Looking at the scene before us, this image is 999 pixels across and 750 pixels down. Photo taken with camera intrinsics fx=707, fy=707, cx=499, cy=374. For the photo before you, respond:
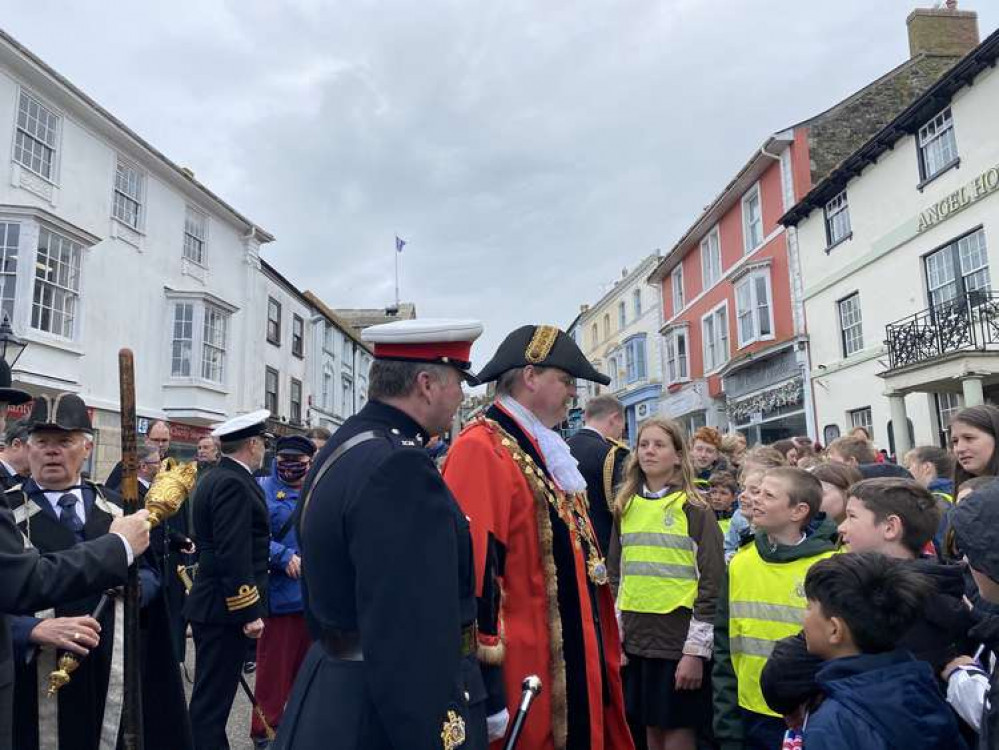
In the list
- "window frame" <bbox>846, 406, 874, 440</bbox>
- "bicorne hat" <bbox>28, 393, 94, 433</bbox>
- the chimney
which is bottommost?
"bicorne hat" <bbox>28, 393, 94, 433</bbox>

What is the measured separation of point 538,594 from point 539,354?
980mm

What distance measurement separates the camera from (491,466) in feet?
8.86

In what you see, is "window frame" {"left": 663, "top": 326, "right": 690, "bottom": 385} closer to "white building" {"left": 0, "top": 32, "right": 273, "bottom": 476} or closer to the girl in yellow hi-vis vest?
"white building" {"left": 0, "top": 32, "right": 273, "bottom": 476}

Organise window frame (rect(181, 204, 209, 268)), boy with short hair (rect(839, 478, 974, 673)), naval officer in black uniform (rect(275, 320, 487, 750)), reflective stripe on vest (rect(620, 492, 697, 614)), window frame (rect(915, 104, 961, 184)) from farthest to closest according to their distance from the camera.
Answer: window frame (rect(181, 204, 209, 268))
window frame (rect(915, 104, 961, 184))
reflective stripe on vest (rect(620, 492, 697, 614))
boy with short hair (rect(839, 478, 974, 673))
naval officer in black uniform (rect(275, 320, 487, 750))

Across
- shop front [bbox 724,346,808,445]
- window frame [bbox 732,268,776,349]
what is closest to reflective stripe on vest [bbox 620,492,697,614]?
shop front [bbox 724,346,808,445]

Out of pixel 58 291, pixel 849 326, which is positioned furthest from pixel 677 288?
pixel 58 291

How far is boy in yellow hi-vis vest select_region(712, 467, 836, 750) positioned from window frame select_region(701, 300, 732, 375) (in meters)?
21.6

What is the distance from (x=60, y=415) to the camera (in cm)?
344

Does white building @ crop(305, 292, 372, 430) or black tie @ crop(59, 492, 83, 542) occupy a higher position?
white building @ crop(305, 292, 372, 430)

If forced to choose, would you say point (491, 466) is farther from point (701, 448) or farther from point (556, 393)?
point (701, 448)

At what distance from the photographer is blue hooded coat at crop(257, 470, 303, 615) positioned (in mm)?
5438

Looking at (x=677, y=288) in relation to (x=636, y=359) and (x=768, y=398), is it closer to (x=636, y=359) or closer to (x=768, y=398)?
(x=636, y=359)

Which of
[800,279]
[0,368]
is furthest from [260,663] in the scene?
[800,279]

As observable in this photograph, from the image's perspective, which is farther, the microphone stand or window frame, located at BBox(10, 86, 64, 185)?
window frame, located at BBox(10, 86, 64, 185)
